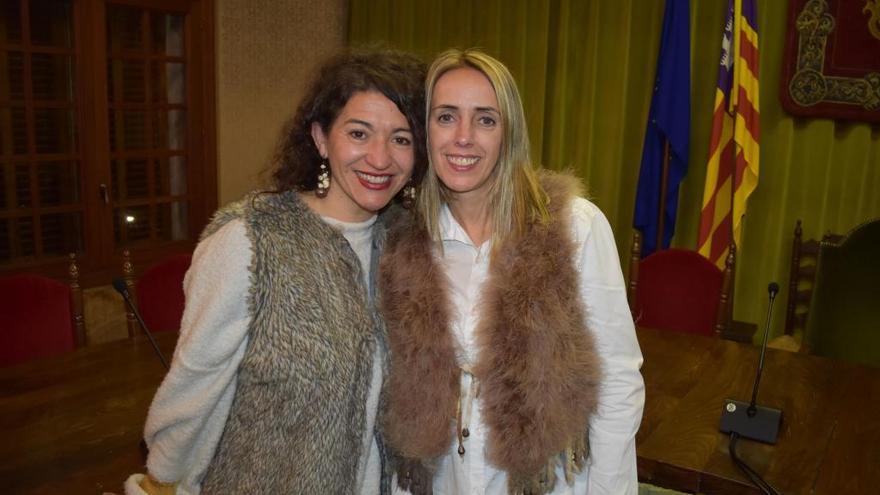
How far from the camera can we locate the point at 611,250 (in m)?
1.41

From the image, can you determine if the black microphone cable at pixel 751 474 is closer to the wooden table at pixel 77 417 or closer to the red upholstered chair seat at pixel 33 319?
the wooden table at pixel 77 417

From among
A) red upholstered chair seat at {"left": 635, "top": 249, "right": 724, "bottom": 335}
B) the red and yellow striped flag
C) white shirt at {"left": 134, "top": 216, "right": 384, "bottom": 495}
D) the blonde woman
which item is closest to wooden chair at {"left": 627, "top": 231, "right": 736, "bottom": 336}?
red upholstered chair seat at {"left": 635, "top": 249, "right": 724, "bottom": 335}

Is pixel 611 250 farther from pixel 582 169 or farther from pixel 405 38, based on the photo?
pixel 405 38

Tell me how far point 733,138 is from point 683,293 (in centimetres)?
105

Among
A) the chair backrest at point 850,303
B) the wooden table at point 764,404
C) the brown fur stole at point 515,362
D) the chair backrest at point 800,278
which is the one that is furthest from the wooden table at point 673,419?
the chair backrest at point 800,278

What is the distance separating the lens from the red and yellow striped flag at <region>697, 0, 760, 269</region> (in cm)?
354

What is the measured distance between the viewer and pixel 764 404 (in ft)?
6.65

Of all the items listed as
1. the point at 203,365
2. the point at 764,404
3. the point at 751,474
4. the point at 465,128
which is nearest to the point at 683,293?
the point at 764,404

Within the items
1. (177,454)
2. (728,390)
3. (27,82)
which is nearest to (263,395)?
(177,454)

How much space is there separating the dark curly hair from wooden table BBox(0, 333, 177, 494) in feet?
2.56

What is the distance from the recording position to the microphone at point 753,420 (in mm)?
1817

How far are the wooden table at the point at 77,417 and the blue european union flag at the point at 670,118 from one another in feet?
8.66

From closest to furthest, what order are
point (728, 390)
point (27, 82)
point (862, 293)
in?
point (728, 390) → point (862, 293) → point (27, 82)

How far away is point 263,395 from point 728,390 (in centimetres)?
143
